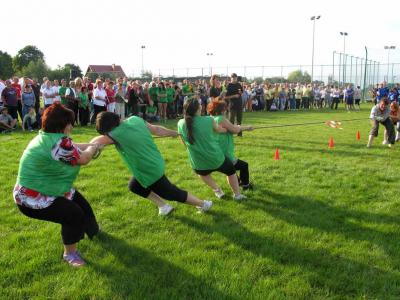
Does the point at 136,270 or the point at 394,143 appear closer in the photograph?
the point at 136,270

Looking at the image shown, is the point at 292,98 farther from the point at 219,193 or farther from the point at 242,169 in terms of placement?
the point at 219,193

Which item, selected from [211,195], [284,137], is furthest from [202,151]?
[284,137]

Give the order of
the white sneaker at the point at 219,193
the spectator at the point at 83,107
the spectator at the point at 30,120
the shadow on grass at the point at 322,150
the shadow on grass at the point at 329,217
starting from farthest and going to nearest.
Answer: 1. the spectator at the point at 83,107
2. the spectator at the point at 30,120
3. the shadow on grass at the point at 322,150
4. the white sneaker at the point at 219,193
5. the shadow on grass at the point at 329,217

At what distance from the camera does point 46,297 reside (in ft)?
11.5

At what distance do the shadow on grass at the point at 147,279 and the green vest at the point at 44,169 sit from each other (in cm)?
93

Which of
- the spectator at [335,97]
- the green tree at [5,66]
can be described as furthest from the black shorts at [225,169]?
the green tree at [5,66]

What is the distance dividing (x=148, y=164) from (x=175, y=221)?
992mm

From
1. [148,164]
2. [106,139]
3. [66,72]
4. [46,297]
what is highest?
[66,72]

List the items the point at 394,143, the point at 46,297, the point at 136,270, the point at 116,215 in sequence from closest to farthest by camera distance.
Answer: the point at 46,297
the point at 136,270
the point at 116,215
the point at 394,143

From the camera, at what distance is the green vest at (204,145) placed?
549cm

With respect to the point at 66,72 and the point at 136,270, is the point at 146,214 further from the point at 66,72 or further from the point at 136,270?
the point at 66,72

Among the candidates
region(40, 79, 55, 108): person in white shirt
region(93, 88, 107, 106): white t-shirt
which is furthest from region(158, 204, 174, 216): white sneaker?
region(40, 79, 55, 108): person in white shirt

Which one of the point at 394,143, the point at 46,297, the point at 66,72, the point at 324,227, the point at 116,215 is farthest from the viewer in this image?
the point at 66,72

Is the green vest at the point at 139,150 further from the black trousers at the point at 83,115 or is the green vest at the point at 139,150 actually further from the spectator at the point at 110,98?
the spectator at the point at 110,98
